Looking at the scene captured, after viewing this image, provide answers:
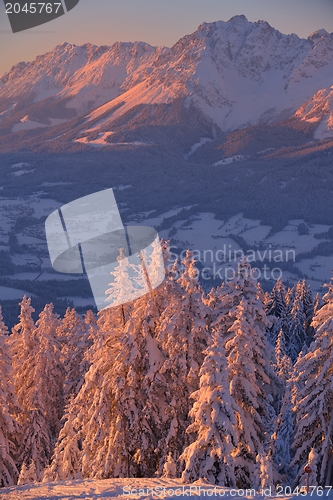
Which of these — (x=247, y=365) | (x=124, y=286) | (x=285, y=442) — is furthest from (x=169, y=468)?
(x=124, y=286)

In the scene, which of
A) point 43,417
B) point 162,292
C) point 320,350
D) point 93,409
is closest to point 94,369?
point 93,409

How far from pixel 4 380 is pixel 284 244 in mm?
171581

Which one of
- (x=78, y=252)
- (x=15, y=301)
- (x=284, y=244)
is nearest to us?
(x=15, y=301)

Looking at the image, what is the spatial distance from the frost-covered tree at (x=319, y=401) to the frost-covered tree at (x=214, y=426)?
3.19 m

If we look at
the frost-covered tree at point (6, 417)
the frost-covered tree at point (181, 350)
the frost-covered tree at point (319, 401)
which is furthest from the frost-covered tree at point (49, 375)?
the frost-covered tree at point (319, 401)

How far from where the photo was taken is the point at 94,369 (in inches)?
875

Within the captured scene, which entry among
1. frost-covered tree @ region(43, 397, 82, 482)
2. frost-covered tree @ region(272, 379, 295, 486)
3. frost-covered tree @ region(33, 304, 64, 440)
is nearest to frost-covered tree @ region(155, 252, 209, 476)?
frost-covered tree @ region(272, 379, 295, 486)

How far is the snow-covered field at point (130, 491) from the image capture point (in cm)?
1605

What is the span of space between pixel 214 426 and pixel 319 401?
4031 mm

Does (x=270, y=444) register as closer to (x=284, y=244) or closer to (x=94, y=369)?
(x=94, y=369)

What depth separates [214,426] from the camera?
62.4ft

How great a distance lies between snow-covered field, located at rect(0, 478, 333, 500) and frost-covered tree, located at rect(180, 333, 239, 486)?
79 cm

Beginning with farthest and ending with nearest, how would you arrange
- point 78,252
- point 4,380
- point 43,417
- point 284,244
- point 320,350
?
point 284,244 < point 78,252 < point 43,417 < point 4,380 < point 320,350

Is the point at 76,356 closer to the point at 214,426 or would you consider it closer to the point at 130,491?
the point at 214,426
